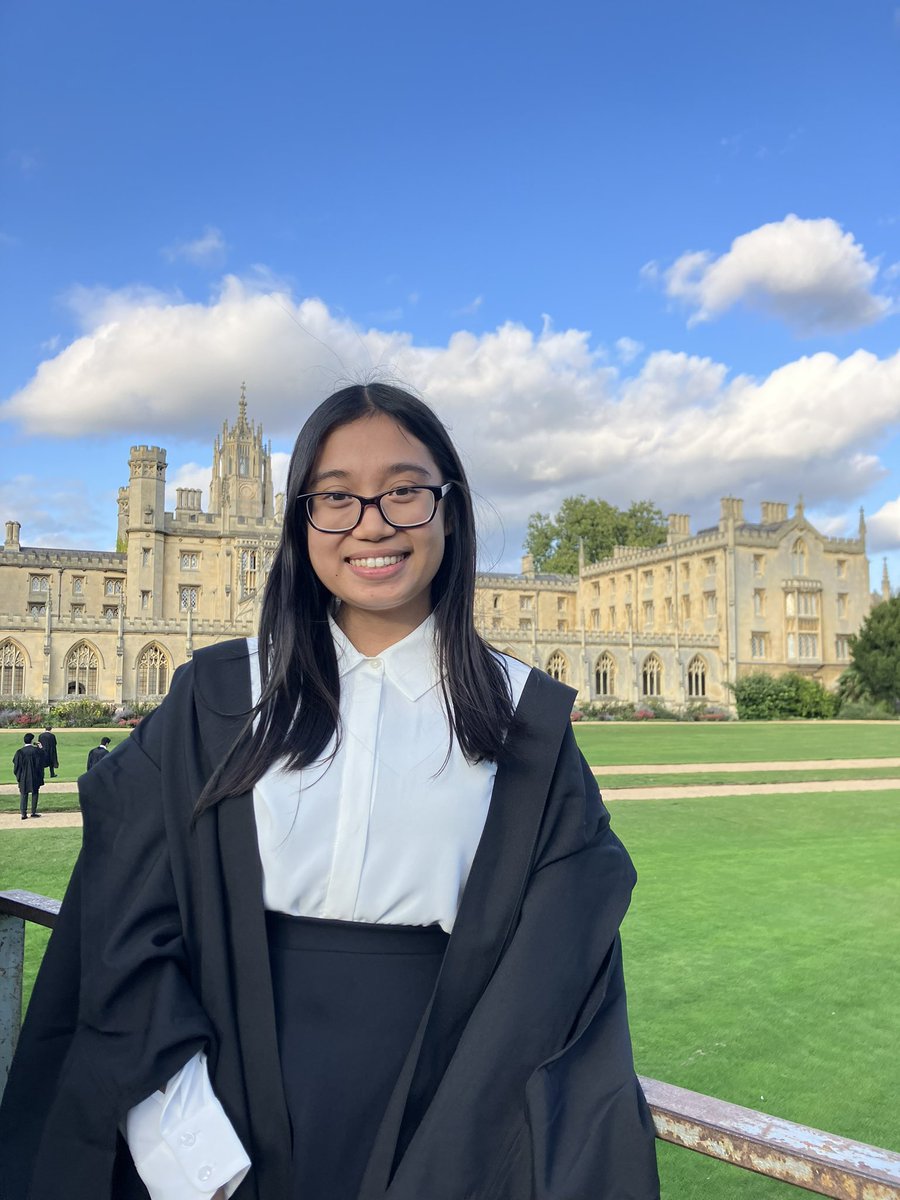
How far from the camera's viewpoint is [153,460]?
47.4 m

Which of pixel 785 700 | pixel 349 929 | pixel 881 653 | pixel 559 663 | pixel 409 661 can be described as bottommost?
pixel 785 700

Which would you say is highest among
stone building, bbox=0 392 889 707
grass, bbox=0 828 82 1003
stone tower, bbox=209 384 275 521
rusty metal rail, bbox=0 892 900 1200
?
stone tower, bbox=209 384 275 521

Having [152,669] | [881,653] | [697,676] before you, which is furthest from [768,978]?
[697,676]

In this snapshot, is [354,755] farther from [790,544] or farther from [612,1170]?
[790,544]

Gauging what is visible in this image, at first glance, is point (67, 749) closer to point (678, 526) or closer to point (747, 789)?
point (747, 789)

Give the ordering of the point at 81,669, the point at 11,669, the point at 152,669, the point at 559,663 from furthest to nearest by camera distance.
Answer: the point at 559,663 < the point at 152,669 < the point at 81,669 < the point at 11,669

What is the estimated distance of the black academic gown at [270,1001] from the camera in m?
1.43

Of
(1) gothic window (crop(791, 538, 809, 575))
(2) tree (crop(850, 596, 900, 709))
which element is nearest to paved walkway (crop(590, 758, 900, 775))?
(2) tree (crop(850, 596, 900, 709))

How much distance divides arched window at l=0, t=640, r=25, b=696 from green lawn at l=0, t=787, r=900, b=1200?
30.0 metres

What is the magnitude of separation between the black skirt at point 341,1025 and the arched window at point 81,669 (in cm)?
3907

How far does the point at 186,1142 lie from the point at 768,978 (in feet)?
15.8

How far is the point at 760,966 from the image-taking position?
575 centimetres

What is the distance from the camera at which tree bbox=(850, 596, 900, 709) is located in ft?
129

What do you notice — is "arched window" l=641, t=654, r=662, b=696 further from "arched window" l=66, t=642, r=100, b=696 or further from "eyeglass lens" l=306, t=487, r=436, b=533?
"eyeglass lens" l=306, t=487, r=436, b=533
